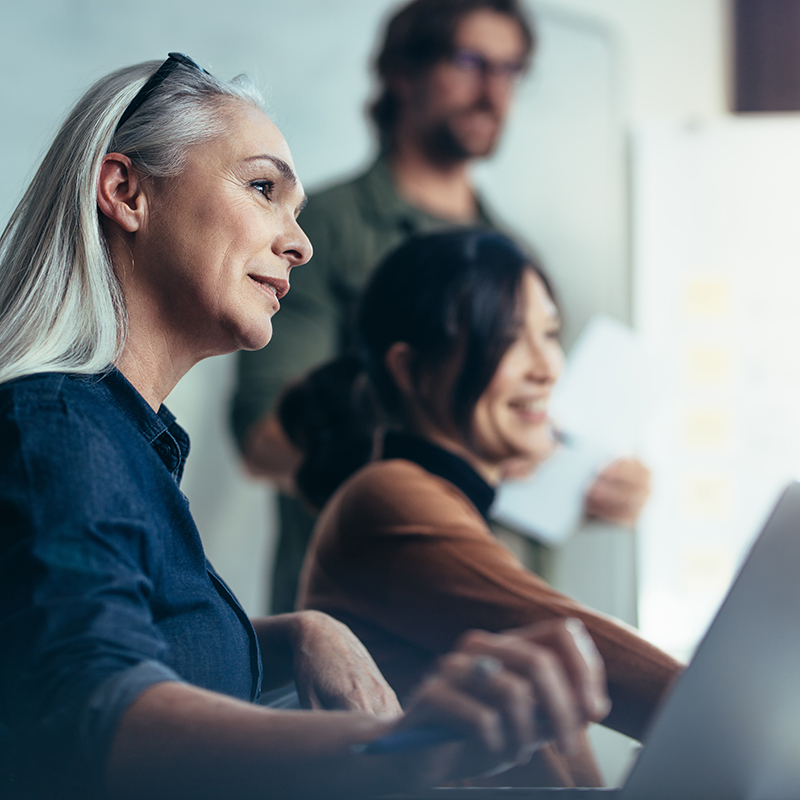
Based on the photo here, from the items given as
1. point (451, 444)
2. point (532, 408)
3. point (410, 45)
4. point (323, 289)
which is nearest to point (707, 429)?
point (532, 408)

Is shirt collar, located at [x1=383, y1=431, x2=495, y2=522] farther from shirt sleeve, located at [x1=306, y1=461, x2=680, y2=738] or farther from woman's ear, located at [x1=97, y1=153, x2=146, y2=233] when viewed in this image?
woman's ear, located at [x1=97, y1=153, x2=146, y2=233]

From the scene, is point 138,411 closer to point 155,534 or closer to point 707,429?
point 155,534

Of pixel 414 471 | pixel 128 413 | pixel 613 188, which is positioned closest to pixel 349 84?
pixel 613 188

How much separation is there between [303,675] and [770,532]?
388 millimetres

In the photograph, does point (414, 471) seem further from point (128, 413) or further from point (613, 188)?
point (613, 188)

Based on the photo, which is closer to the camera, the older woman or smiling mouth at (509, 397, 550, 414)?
the older woman

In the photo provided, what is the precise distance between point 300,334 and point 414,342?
0.87ft

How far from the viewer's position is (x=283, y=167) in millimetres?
663

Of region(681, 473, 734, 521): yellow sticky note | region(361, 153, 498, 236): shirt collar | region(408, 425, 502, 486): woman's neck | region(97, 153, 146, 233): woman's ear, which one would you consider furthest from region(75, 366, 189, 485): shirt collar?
region(681, 473, 734, 521): yellow sticky note

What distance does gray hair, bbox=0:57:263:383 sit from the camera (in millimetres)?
565

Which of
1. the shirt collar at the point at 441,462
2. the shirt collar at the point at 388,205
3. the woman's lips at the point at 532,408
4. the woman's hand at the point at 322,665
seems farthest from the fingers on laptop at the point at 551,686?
the shirt collar at the point at 388,205

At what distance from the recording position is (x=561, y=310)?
163 centimetres

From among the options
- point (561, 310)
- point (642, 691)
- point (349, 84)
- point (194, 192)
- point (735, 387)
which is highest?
point (349, 84)

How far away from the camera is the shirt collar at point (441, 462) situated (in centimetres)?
126
